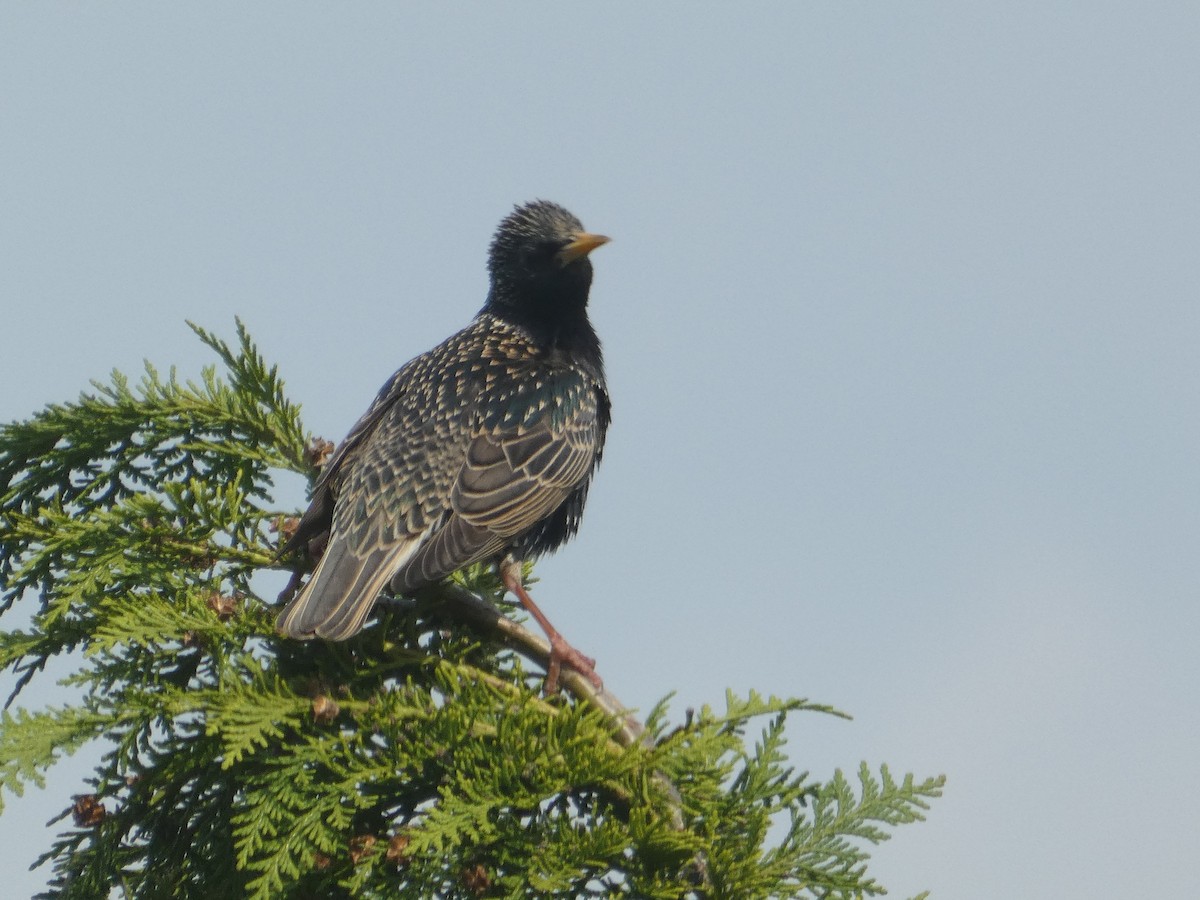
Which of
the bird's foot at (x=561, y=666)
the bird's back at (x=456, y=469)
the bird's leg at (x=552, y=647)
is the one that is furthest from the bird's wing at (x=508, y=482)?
the bird's foot at (x=561, y=666)

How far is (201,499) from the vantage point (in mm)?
4055

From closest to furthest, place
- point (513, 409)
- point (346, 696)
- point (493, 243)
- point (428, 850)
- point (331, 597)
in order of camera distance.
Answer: point (428, 850) < point (346, 696) < point (331, 597) < point (513, 409) < point (493, 243)

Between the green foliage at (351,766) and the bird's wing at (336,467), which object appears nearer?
the green foliage at (351,766)

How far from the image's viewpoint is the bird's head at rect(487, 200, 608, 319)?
6.11 metres

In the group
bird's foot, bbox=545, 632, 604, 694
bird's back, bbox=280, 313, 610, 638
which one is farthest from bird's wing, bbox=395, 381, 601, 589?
bird's foot, bbox=545, 632, 604, 694

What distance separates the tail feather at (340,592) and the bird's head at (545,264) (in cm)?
187

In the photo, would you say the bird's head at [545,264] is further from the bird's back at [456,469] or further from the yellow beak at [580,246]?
the bird's back at [456,469]

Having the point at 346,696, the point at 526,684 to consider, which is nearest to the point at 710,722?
the point at 526,684

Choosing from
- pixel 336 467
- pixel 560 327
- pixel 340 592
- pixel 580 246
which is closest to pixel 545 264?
pixel 580 246

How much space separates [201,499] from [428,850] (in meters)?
1.33

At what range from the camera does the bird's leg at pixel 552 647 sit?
3.84 meters

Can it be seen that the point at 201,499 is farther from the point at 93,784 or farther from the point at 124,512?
the point at 93,784

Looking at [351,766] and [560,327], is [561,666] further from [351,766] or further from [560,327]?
[560,327]

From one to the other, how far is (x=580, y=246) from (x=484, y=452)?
1.35 meters
